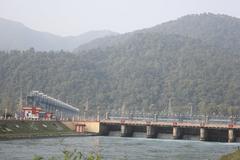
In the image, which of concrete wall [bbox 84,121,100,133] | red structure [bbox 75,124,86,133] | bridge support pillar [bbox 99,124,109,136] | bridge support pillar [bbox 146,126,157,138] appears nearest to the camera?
bridge support pillar [bbox 146,126,157,138]

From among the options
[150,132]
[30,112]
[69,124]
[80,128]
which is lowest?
[150,132]

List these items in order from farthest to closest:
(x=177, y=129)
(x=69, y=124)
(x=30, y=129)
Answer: (x=69, y=124) → (x=177, y=129) → (x=30, y=129)

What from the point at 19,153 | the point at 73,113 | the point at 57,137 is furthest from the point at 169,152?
the point at 73,113

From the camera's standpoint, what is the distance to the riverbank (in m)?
96.2

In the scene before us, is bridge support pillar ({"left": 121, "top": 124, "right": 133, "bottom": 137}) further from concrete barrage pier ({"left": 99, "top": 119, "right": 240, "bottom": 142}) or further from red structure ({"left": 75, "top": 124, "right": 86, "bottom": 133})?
red structure ({"left": 75, "top": 124, "right": 86, "bottom": 133})

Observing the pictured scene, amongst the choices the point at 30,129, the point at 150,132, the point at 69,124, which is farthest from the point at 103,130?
the point at 30,129

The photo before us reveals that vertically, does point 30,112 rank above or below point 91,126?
above

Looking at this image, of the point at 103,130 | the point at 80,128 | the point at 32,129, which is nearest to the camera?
the point at 32,129

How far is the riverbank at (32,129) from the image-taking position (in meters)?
96.2

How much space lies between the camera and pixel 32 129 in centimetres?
10719

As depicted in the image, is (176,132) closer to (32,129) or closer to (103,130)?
(103,130)

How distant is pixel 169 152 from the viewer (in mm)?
83062

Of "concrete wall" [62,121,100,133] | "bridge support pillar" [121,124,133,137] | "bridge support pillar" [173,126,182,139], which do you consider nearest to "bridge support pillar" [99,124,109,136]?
"concrete wall" [62,121,100,133]

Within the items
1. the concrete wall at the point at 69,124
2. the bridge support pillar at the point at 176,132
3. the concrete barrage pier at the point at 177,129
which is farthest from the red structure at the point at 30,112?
the bridge support pillar at the point at 176,132
